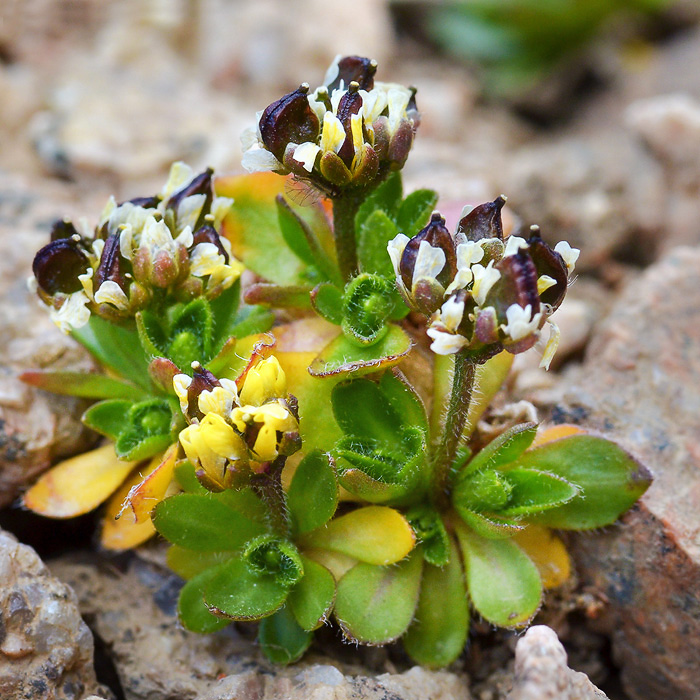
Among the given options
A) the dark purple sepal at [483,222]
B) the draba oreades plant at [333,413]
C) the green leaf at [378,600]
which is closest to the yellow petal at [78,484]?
the draba oreades plant at [333,413]

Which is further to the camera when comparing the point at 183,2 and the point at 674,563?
the point at 183,2

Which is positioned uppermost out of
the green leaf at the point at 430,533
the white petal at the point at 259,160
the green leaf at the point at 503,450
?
the white petal at the point at 259,160

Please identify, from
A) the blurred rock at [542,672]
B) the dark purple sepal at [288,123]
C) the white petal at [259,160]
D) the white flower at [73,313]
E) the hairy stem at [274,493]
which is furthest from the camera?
the white flower at [73,313]

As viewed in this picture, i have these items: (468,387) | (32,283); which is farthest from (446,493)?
(32,283)

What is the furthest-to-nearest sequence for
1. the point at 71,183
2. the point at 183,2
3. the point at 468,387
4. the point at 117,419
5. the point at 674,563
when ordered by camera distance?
the point at 183,2, the point at 71,183, the point at 117,419, the point at 674,563, the point at 468,387

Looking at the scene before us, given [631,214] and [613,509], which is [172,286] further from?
[631,214]

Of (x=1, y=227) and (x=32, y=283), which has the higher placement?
(x=32, y=283)

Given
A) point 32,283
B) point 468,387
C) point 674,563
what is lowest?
point 674,563

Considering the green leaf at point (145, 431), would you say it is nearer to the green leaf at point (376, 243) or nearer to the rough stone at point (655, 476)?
the green leaf at point (376, 243)
